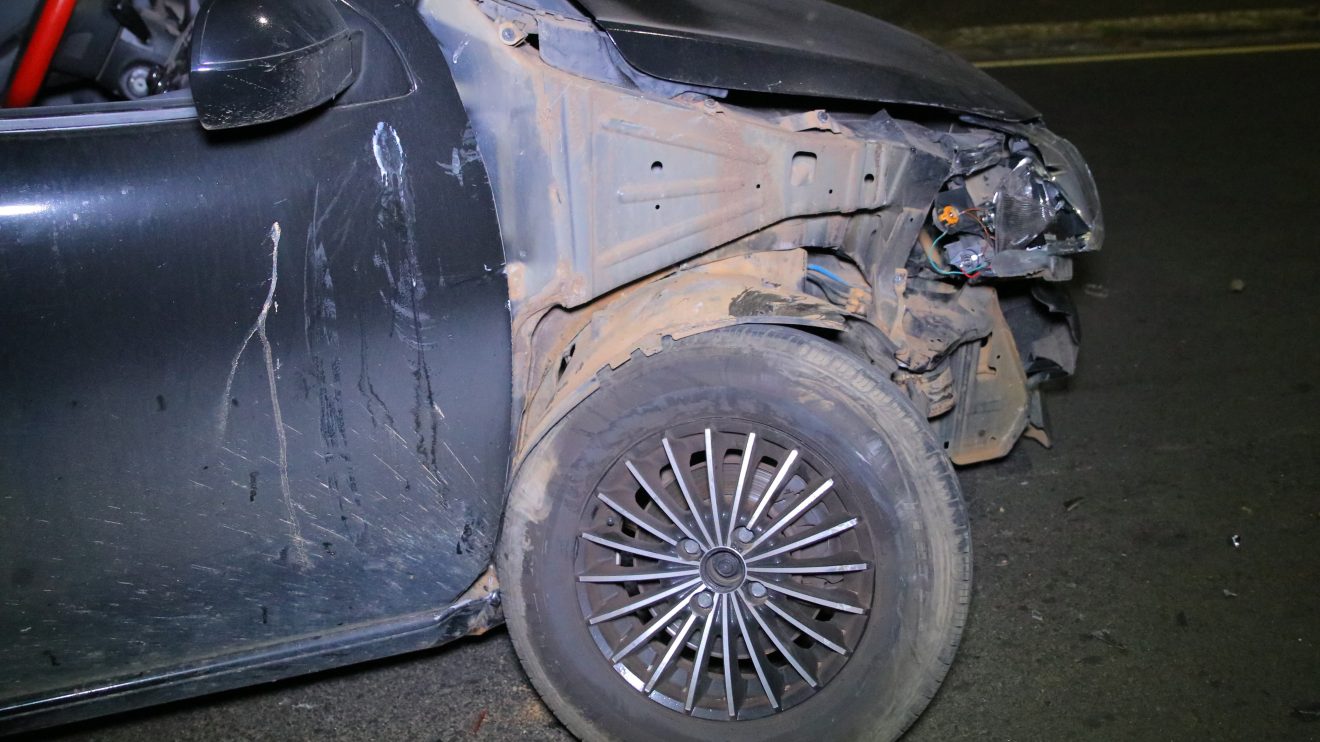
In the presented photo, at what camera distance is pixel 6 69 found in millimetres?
3455

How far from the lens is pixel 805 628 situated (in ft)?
7.85

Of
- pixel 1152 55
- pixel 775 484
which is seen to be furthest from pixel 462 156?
pixel 1152 55

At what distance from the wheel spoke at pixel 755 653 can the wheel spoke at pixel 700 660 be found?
48mm

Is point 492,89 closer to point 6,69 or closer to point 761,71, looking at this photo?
point 761,71

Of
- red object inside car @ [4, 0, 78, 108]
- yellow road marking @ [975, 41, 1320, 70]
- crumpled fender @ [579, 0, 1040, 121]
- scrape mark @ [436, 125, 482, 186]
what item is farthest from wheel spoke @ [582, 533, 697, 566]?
yellow road marking @ [975, 41, 1320, 70]

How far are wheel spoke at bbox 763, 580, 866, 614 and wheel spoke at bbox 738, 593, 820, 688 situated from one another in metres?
0.07

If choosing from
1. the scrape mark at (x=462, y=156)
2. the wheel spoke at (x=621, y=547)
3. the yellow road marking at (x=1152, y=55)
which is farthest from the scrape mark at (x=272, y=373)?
the yellow road marking at (x=1152, y=55)

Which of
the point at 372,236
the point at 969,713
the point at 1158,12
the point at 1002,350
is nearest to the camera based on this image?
the point at 372,236

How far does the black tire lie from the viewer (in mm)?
2338

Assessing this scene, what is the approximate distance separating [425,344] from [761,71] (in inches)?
37.6

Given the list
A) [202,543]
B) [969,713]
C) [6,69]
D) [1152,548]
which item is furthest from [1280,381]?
[6,69]

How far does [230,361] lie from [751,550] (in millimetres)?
1153

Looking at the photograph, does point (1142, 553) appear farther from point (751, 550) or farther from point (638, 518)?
point (638, 518)

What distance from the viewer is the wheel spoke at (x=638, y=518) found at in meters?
2.41
